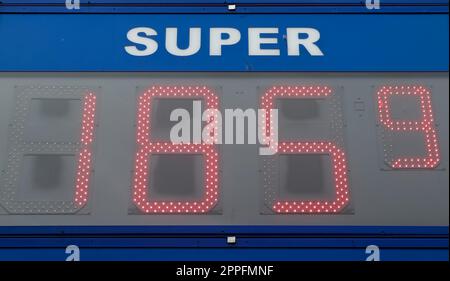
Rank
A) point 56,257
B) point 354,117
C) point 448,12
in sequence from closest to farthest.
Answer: point 56,257
point 354,117
point 448,12

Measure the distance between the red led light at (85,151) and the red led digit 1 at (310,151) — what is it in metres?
0.99

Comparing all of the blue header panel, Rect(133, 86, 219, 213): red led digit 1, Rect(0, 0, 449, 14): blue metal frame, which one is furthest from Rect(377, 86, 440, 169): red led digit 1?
Rect(133, 86, 219, 213): red led digit 1

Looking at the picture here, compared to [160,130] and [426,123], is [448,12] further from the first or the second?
[160,130]

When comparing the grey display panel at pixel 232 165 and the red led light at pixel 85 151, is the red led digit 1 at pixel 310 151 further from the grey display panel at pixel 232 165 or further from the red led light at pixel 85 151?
the red led light at pixel 85 151

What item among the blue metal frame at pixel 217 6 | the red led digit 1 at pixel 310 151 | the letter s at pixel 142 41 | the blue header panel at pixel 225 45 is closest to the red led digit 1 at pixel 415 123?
the blue header panel at pixel 225 45

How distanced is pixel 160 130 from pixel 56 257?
0.89 meters

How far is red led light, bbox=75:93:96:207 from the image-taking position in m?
A: 4.04

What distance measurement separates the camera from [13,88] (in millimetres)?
4289

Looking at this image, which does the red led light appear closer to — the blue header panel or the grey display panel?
the grey display panel

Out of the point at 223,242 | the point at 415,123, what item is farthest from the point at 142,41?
the point at 415,123

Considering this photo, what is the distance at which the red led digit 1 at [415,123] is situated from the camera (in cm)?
410

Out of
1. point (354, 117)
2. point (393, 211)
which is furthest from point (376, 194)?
point (354, 117)

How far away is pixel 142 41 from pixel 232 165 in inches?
39.2

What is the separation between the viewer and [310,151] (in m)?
4.08
